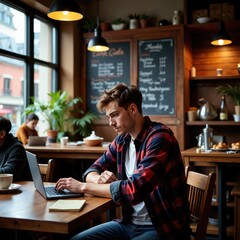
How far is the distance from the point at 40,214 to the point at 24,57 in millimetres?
3653

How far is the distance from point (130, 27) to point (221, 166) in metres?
2.57

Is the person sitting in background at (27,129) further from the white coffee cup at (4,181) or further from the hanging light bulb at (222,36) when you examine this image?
the white coffee cup at (4,181)

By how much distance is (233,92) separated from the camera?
199 inches

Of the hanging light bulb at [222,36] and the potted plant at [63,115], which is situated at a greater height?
the hanging light bulb at [222,36]

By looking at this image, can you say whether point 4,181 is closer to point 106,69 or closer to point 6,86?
point 6,86

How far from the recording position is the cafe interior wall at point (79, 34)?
5.56 meters

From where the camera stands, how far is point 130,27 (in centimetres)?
548

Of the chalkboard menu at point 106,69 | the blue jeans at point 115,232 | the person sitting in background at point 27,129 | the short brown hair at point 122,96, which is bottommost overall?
the blue jeans at point 115,232

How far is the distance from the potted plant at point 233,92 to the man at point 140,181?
3160mm

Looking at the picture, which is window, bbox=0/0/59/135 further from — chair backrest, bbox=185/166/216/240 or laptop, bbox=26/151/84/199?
chair backrest, bbox=185/166/216/240

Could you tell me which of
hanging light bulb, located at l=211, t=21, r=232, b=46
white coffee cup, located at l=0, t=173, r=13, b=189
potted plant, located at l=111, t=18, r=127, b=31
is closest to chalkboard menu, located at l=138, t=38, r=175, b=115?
potted plant, located at l=111, t=18, r=127, b=31

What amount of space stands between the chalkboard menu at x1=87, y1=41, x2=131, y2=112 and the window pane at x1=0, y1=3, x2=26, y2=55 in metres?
1.11

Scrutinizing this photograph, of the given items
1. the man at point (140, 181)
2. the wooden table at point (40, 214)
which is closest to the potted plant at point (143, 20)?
the man at point (140, 181)

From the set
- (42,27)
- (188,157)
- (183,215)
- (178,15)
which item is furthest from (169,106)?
(183,215)
